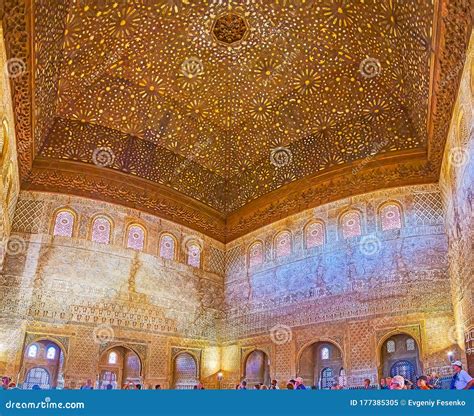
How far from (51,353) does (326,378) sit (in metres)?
10.0

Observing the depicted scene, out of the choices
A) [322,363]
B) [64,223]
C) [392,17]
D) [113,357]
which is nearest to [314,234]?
[322,363]

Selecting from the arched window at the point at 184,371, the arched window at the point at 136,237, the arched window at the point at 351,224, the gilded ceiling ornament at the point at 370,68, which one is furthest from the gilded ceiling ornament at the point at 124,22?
the arched window at the point at 184,371

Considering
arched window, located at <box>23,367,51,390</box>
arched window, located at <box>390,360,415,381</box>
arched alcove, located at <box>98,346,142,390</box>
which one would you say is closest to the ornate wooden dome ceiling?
arched window, located at <box>390,360,415,381</box>

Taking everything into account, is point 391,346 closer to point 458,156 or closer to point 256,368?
point 256,368

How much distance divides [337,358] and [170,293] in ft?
17.2

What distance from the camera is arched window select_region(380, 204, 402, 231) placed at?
12328 millimetres

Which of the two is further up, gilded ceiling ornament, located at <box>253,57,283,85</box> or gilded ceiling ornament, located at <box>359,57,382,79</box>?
gilded ceiling ornament, located at <box>253,57,283,85</box>

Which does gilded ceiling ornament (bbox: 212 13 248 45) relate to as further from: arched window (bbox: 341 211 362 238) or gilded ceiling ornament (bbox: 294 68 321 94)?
arched window (bbox: 341 211 362 238)

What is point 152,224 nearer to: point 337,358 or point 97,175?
point 97,175

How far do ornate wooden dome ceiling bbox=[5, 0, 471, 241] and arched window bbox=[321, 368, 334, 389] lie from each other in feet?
16.0

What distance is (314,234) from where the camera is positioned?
13.7 metres

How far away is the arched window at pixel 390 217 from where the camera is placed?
12328mm

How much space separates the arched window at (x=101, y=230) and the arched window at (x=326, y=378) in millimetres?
7341

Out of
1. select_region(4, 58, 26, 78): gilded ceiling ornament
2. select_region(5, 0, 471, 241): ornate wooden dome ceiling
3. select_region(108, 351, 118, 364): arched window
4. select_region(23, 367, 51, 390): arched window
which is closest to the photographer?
select_region(4, 58, 26, 78): gilded ceiling ornament
